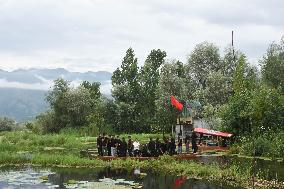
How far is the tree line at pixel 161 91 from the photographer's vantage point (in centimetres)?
5966

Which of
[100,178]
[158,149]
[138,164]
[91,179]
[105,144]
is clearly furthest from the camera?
[105,144]

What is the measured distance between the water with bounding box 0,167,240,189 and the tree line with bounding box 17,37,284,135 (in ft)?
82.4

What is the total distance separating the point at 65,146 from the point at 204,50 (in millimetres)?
29160

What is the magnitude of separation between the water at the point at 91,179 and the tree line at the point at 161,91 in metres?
25.1

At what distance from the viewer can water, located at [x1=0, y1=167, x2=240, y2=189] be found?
22.8m

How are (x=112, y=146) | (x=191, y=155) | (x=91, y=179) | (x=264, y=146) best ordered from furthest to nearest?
(x=264, y=146) → (x=191, y=155) → (x=112, y=146) → (x=91, y=179)

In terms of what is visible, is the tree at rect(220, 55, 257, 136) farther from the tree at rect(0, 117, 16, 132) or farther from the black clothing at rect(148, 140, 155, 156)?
the tree at rect(0, 117, 16, 132)

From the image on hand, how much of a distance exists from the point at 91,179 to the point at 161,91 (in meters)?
41.1

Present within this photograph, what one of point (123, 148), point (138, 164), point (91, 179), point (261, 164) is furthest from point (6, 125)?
point (91, 179)

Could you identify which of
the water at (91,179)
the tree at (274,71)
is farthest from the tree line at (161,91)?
the water at (91,179)

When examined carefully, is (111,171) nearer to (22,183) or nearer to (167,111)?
(22,183)

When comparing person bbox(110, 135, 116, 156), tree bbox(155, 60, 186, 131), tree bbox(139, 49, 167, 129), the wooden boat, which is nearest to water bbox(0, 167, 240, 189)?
the wooden boat

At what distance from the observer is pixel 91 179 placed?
2509 centimetres

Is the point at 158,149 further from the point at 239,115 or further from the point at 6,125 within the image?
the point at 6,125
